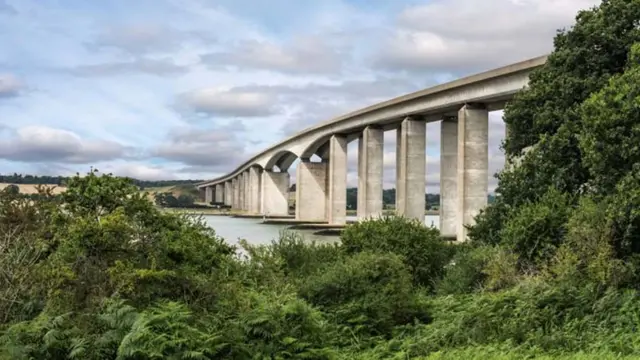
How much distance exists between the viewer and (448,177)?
51500mm

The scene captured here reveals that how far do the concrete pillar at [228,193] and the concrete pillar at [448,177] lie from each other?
100.0 meters

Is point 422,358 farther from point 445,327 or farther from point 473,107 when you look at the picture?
point 473,107

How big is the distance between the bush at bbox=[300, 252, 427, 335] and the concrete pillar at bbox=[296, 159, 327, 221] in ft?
235

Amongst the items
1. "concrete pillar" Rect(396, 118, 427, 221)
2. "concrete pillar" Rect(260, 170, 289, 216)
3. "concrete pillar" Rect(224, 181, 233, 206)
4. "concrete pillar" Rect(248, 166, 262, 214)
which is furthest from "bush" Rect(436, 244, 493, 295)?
"concrete pillar" Rect(224, 181, 233, 206)

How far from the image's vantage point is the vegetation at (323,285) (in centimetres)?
1039

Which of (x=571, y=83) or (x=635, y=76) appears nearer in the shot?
(x=635, y=76)

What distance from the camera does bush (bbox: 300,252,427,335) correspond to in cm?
1364

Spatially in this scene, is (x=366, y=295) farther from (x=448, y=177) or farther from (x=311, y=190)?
(x=311, y=190)

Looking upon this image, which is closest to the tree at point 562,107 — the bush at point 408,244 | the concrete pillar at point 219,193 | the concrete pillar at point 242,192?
the bush at point 408,244

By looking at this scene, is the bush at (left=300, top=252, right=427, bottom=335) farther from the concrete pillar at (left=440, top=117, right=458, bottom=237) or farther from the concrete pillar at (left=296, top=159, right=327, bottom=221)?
the concrete pillar at (left=296, top=159, right=327, bottom=221)

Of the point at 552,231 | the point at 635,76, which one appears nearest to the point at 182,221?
the point at 552,231

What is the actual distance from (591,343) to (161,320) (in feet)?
21.6

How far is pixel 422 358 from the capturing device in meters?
10.7

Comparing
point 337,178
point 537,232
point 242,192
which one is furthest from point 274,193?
point 537,232
